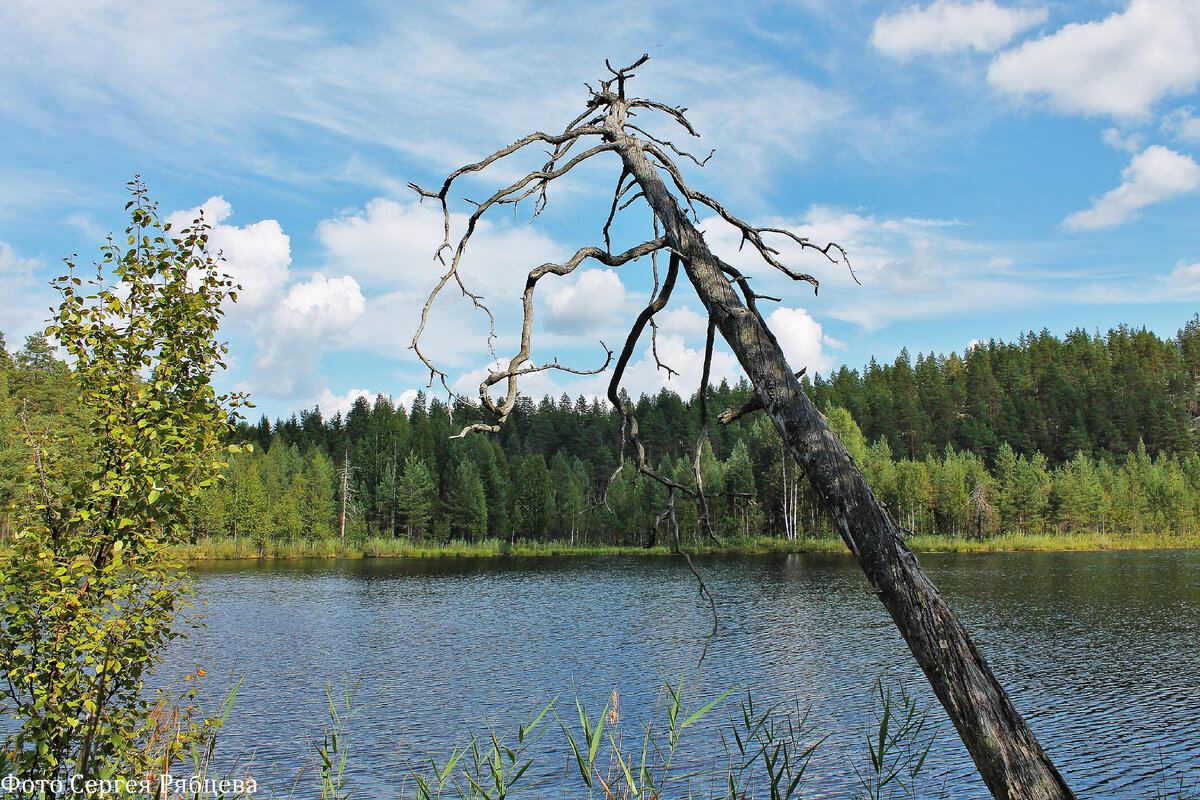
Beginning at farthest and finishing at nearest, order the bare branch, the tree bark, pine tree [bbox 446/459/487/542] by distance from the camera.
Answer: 1. pine tree [bbox 446/459/487/542]
2. the bare branch
3. the tree bark

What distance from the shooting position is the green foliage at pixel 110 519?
493 centimetres

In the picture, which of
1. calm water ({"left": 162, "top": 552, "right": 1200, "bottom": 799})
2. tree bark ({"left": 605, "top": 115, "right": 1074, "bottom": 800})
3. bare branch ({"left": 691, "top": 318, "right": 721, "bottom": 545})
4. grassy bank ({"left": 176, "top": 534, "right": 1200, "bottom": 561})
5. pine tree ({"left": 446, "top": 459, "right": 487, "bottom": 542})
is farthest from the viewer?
pine tree ({"left": 446, "top": 459, "right": 487, "bottom": 542})

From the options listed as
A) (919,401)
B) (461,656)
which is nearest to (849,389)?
(919,401)

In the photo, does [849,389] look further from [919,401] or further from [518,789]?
[518,789]

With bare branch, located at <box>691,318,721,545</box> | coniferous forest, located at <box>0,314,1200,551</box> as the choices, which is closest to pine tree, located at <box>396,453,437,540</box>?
coniferous forest, located at <box>0,314,1200,551</box>

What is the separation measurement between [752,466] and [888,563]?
71.3 meters

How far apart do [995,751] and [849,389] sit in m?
125

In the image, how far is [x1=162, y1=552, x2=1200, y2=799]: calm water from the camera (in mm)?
12719

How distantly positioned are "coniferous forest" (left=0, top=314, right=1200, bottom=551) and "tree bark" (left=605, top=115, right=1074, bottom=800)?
3800 cm

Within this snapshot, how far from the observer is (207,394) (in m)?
5.89

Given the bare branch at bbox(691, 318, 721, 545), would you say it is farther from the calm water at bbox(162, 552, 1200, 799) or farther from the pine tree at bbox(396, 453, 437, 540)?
the pine tree at bbox(396, 453, 437, 540)

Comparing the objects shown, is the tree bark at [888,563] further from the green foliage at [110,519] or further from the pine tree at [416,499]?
the pine tree at [416,499]

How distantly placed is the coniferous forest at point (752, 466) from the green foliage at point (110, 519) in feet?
122

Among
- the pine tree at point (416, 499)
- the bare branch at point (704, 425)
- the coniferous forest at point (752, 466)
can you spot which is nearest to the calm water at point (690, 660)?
the bare branch at point (704, 425)
